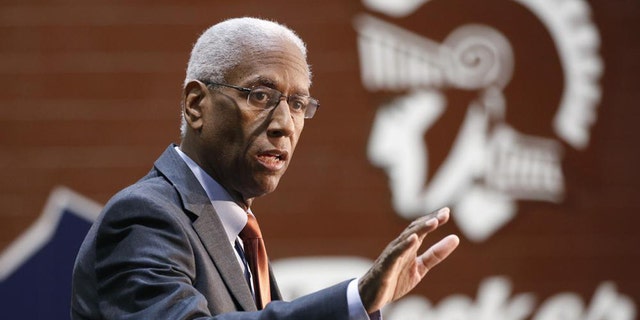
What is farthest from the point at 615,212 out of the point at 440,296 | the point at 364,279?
the point at 364,279

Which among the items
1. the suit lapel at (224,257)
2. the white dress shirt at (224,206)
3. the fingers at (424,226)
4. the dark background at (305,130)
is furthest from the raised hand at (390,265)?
the dark background at (305,130)

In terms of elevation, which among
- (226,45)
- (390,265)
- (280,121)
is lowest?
(390,265)

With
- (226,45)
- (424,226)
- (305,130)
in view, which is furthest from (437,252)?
(305,130)

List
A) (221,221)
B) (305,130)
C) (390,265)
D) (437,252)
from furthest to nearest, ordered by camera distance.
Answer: (305,130), (221,221), (437,252), (390,265)

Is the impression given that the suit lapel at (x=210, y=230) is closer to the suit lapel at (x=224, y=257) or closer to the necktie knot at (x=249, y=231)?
the suit lapel at (x=224, y=257)

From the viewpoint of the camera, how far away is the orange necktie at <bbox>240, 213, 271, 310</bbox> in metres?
1.66

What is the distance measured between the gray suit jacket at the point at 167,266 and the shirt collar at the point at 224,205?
39 mm

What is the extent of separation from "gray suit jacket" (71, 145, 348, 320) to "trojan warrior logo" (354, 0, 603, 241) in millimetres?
1953

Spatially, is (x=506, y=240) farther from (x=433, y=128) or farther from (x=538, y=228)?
(x=433, y=128)

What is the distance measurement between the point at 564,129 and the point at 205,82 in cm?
221

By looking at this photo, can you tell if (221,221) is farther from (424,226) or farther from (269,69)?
(424,226)

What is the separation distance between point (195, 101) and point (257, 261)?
12.0 inches

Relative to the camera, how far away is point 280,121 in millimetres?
1645

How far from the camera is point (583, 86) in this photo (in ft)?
11.9
